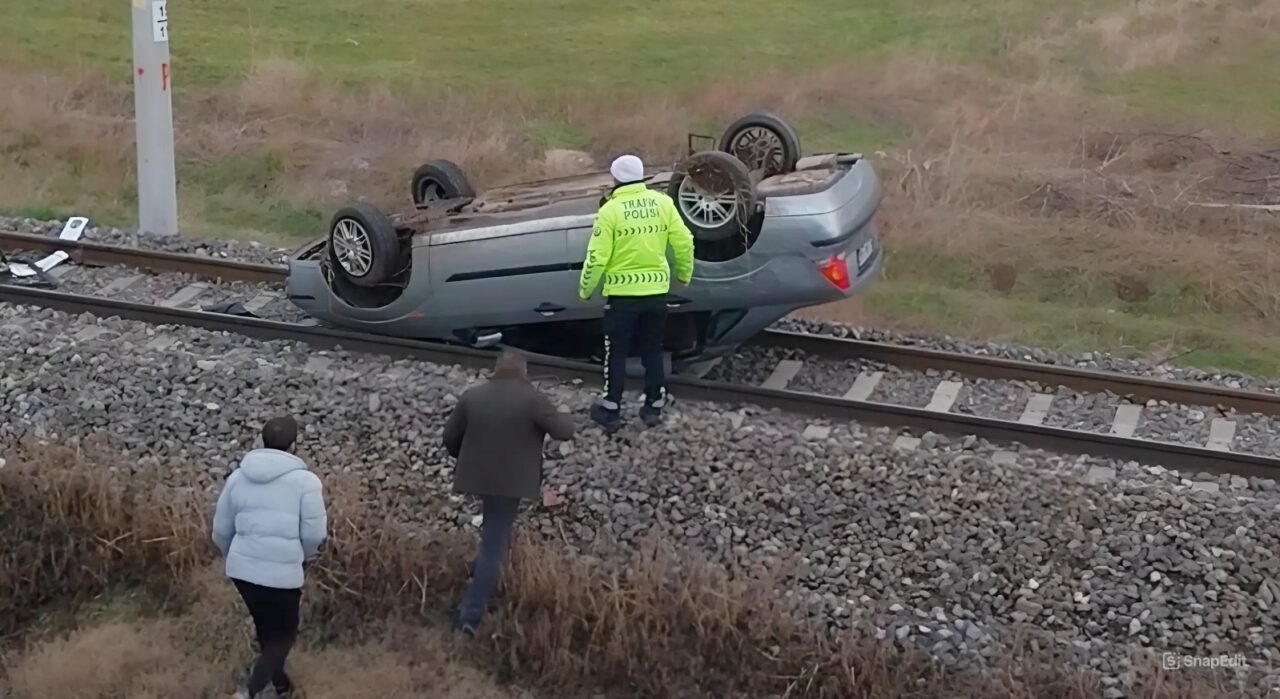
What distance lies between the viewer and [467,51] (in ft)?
81.3

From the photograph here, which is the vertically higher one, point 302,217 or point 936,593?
point 302,217

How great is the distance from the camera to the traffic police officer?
27.2ft

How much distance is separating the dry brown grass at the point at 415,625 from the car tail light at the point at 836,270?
2329mm

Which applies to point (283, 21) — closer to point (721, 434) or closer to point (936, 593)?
point (721, 434)

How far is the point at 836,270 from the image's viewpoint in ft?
29.0

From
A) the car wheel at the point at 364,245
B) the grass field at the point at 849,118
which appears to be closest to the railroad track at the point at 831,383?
the car wheel at the point at 364,245

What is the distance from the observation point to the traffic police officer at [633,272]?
8281mm

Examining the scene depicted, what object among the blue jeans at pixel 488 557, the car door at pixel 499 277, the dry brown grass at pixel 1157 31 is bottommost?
the blue jeans at pixel 488 557

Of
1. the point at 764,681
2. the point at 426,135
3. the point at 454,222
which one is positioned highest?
the point at 426,135

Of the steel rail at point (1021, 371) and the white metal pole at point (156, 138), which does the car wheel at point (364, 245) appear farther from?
the white metal pole at point (156, 138)

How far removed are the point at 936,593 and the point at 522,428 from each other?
2187 mm

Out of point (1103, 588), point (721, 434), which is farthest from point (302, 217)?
point (1103, 588)

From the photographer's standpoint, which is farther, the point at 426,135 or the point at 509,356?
the point at 426,135

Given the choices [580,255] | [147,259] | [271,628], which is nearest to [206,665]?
[271,628]
